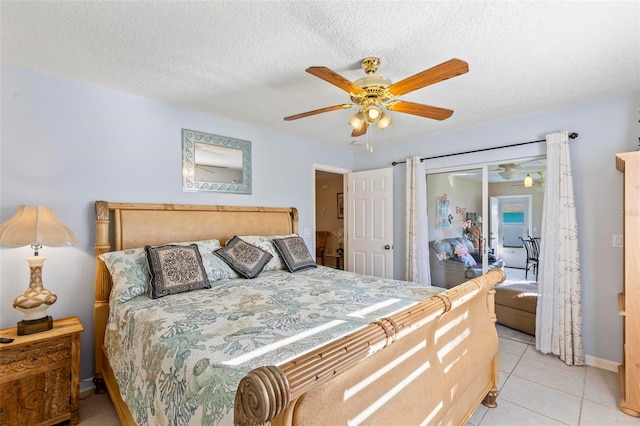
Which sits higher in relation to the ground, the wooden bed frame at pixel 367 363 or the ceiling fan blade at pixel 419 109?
the ceiling fan blade at pixel 419 109

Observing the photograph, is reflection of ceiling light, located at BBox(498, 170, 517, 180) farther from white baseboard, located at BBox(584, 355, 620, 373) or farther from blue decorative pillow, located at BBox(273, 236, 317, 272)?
blue decorative pillow, located at BBox(273, 236, 317, 272)

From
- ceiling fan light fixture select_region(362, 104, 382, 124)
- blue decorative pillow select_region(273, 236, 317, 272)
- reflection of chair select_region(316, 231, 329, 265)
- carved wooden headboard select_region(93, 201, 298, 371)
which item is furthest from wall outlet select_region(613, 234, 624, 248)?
reflection of chair select_region(316, 231, 329, 265)

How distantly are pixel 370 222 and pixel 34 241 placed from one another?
143 inches

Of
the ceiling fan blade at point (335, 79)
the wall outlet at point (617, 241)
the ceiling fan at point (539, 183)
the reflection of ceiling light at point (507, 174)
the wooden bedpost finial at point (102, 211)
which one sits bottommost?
the wall outlet at point (617, 241)

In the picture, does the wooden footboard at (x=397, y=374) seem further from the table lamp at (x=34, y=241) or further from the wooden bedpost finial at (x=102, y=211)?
the wooden bedpost finial at (x=102, y=211)

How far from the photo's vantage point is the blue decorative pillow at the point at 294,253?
3.06 m

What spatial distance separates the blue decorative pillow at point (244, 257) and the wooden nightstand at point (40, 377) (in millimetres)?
1141

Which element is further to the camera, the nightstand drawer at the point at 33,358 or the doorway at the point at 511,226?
the doorway at the point at 511,226

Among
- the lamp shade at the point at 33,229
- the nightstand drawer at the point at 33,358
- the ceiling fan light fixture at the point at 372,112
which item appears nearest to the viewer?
the nightstand drawer at the point at 33,358

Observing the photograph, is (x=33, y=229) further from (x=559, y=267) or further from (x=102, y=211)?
(x=559, y=267)

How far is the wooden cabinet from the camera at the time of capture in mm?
2096

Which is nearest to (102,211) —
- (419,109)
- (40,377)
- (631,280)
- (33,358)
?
(33,358)

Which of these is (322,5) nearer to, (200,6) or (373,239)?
(200,6)

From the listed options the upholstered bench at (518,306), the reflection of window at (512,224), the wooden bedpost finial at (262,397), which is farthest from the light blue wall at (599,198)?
the wooden bedpost finial at (262,397)
